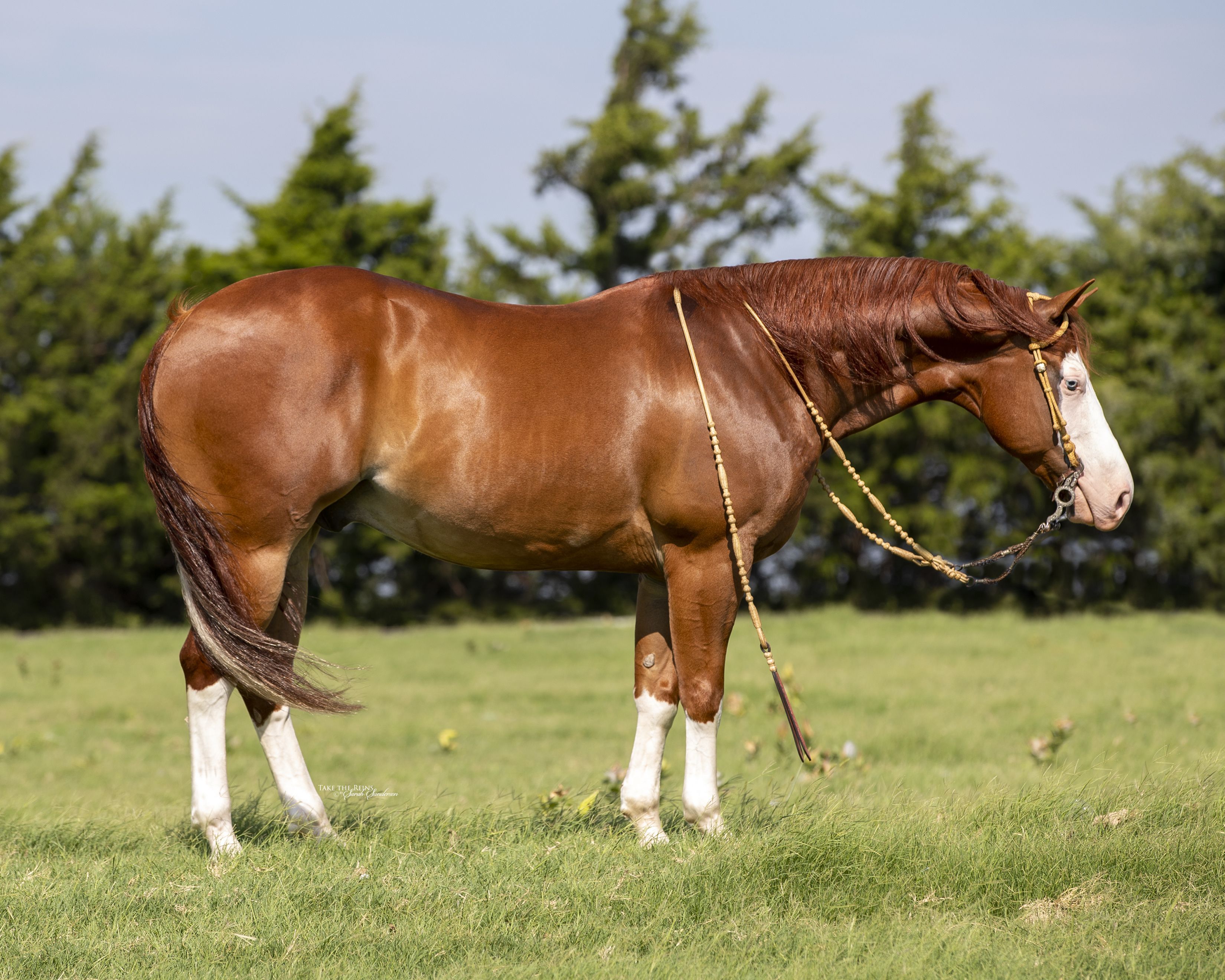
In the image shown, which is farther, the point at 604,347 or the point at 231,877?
the point at 604,347

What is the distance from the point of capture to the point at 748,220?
2150 centimetres

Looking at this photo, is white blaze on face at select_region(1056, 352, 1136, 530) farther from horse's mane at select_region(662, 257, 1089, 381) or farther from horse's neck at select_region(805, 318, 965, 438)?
horse's neck at select_region(805, 318, 965, 438)

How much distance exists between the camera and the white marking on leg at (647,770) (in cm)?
427

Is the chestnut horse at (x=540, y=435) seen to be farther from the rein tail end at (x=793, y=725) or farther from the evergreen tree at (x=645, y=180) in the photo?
the evergreen tree at (x=645, y=180)

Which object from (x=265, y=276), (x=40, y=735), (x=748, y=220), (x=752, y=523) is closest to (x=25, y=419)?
(x=40, y=735)

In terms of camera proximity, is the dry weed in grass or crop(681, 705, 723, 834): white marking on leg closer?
the dry weed in grass

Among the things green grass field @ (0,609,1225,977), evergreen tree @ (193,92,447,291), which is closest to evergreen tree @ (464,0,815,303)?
evergreen tree @ (193,92,447,291)

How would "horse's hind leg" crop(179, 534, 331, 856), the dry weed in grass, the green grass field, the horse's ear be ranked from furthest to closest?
the horse's ear → "horse's hind leg" crop(179, 534, 331, 856) → the dry weed in grass → the green grass field

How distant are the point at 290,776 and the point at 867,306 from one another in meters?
2.77

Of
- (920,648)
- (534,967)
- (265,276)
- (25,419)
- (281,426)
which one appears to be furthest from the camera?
(25,419)

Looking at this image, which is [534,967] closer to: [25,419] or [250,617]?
[250,617]

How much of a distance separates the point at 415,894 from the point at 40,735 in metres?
6.83

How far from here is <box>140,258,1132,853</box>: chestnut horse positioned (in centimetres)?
401

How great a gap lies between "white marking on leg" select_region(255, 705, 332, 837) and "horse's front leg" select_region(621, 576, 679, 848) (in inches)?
44.8
